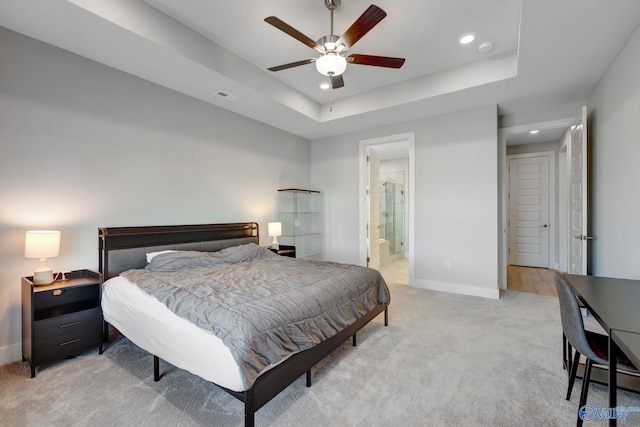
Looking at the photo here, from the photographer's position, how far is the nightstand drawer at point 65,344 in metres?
2.19

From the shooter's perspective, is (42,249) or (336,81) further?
(336,81)

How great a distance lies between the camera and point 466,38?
2.91 meters

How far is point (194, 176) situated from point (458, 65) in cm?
360

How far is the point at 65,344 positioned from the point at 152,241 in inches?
46.7

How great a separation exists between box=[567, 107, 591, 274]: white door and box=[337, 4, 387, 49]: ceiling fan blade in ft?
9.34

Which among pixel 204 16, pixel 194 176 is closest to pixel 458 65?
pixel 204 16

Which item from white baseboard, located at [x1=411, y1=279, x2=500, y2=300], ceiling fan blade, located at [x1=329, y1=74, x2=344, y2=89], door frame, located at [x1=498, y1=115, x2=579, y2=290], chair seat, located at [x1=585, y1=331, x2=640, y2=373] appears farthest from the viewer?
door frame, located at [x1=498, y1=115, x2=579, y2=290]

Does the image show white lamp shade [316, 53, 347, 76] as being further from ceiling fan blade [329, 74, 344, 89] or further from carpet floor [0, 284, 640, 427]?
carpet floor [0, 284, 640, 427]

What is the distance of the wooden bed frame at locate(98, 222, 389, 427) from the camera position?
61.9 inches

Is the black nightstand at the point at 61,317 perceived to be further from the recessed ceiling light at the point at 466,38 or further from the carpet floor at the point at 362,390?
the recessed ceiling light at the point at 466,38

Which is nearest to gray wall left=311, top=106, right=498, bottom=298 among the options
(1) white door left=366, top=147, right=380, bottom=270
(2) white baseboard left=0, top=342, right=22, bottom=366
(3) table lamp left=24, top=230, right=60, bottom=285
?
(1) white door left=366, top=147, right=380, bottom=270

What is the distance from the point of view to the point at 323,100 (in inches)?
178

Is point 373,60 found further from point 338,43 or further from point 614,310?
point 614,310

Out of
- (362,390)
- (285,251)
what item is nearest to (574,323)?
(362,390)
